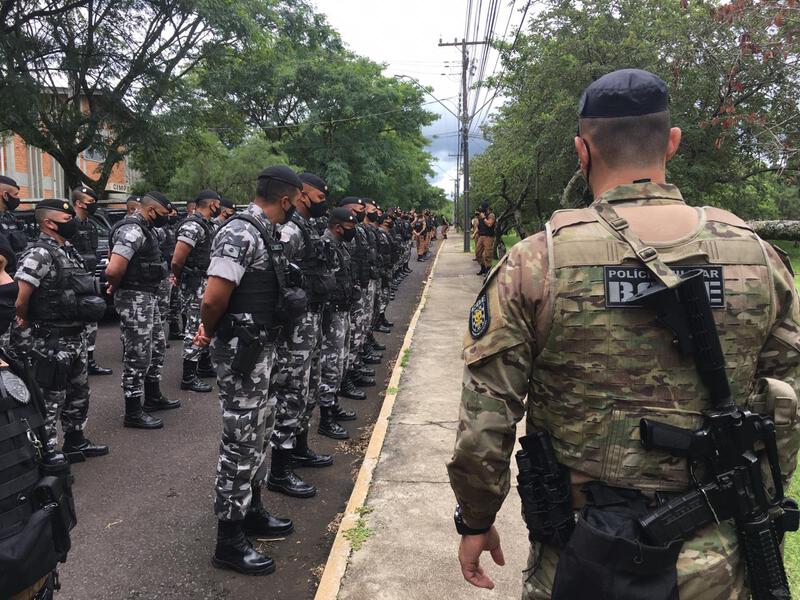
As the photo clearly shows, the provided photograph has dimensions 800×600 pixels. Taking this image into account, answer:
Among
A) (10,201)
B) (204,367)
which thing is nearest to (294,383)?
(204,367)

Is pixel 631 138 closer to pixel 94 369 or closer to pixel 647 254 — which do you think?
pixel 647 254

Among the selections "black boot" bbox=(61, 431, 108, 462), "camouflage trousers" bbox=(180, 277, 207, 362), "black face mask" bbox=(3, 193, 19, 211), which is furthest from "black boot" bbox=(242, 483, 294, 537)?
"black face mask" bbox=(3, 193, 19, 211)

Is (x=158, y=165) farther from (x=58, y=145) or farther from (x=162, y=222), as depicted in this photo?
(x=162, y=222)

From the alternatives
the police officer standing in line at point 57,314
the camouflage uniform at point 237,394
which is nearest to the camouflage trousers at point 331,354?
the police officer standing in line at point 57,314

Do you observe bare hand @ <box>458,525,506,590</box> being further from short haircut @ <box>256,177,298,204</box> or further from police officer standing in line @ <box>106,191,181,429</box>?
police officer standing in line @ <box>106,191,181,429</box>

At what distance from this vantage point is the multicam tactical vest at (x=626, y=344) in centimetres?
149

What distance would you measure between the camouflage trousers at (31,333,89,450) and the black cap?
364cm

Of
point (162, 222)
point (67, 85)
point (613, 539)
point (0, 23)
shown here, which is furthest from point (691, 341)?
point (67, 85)

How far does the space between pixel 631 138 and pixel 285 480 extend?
3.27 meters

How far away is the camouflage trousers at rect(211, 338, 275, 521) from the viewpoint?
3.12m

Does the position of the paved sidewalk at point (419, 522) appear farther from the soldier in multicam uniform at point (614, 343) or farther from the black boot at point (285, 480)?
the soldier in multicam uniform at point (614, 343)

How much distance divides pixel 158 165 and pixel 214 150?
6.09ft

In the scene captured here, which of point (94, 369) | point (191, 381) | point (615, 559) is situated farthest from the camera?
point (94, 369)

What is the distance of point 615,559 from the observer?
138cm
